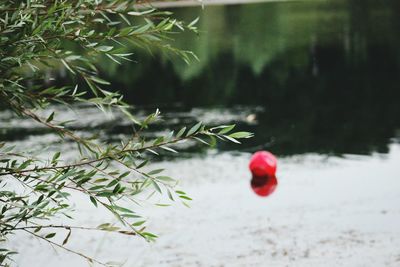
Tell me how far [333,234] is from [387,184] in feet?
7.18

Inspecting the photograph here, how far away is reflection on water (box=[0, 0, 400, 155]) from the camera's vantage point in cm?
1473

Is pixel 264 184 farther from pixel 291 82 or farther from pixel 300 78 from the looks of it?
pixel 300 78

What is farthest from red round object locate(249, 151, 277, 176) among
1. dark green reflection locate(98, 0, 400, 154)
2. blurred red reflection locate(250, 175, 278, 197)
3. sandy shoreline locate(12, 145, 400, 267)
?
dark green reflection locate(98, 0, 400, 154)

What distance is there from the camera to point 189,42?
3494 centimetres

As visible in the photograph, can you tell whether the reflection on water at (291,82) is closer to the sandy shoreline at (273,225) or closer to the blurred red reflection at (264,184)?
the blurred red reflection at (264,184)

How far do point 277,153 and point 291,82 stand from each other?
28.5 ft

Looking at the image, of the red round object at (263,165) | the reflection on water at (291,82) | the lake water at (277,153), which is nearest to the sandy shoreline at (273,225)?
the lake water at (277,153)

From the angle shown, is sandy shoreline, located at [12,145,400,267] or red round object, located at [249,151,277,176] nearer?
sandy shoreline, located at [12,145,400,267]

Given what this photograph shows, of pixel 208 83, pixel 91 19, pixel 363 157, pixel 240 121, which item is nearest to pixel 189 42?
pixel 208 83

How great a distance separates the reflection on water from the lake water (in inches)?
2.1

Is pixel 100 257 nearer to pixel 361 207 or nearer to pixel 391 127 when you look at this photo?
pixel 361 207

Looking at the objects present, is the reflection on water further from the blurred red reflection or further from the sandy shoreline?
the sandy shoreline

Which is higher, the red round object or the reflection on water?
the red round object

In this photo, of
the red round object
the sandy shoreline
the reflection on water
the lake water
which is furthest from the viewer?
the reflection on water
